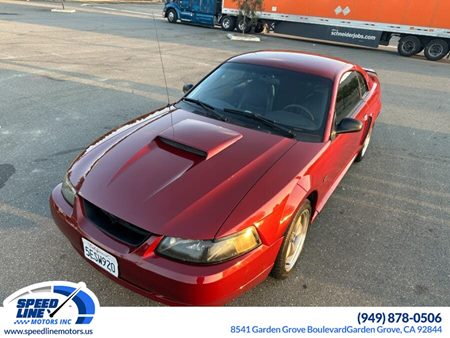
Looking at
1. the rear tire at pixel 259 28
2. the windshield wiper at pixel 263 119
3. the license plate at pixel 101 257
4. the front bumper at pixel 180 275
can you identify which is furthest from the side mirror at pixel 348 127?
the rear tire at pixel 259 28

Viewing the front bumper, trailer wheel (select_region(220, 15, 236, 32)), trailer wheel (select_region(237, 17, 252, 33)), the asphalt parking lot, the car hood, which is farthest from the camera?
trailer wheel (select_region(220, 15, 236, 32))

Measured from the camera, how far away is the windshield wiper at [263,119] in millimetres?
2897

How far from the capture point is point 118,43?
1277 centimetres

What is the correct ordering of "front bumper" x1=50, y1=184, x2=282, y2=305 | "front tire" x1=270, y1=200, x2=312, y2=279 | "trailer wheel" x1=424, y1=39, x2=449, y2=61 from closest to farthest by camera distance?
"front bumper" x1=50, y1=184, x2=282, y2=305, "front tire" x1=270, y1=200, x2=312, y2=279, "trailer wheel" x1=424, y1=39, x2=449, y2=61

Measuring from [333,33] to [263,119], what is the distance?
59.7 ft

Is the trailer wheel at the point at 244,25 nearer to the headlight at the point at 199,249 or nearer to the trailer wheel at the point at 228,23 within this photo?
the trailer wheel at the point at 228,23

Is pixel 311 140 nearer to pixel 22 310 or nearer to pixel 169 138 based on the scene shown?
pixel 169 138

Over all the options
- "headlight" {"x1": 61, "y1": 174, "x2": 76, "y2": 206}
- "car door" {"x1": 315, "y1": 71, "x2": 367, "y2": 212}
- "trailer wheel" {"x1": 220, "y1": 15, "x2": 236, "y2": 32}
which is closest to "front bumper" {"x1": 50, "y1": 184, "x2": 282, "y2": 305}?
"headlight" {"x1": 61, "y1": 174, "x2": 76, "y2": 206}

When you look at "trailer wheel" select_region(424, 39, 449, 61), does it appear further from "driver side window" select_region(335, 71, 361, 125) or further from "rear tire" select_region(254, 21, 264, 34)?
"driver side window" select_region(335, 71, 361, 125)

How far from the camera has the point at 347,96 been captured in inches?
143

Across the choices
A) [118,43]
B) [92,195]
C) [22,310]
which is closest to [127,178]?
[92,195]

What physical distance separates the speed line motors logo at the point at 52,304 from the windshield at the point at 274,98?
186 centimetres

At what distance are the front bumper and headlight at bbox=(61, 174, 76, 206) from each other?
0.31m

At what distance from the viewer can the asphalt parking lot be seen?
259 cm
